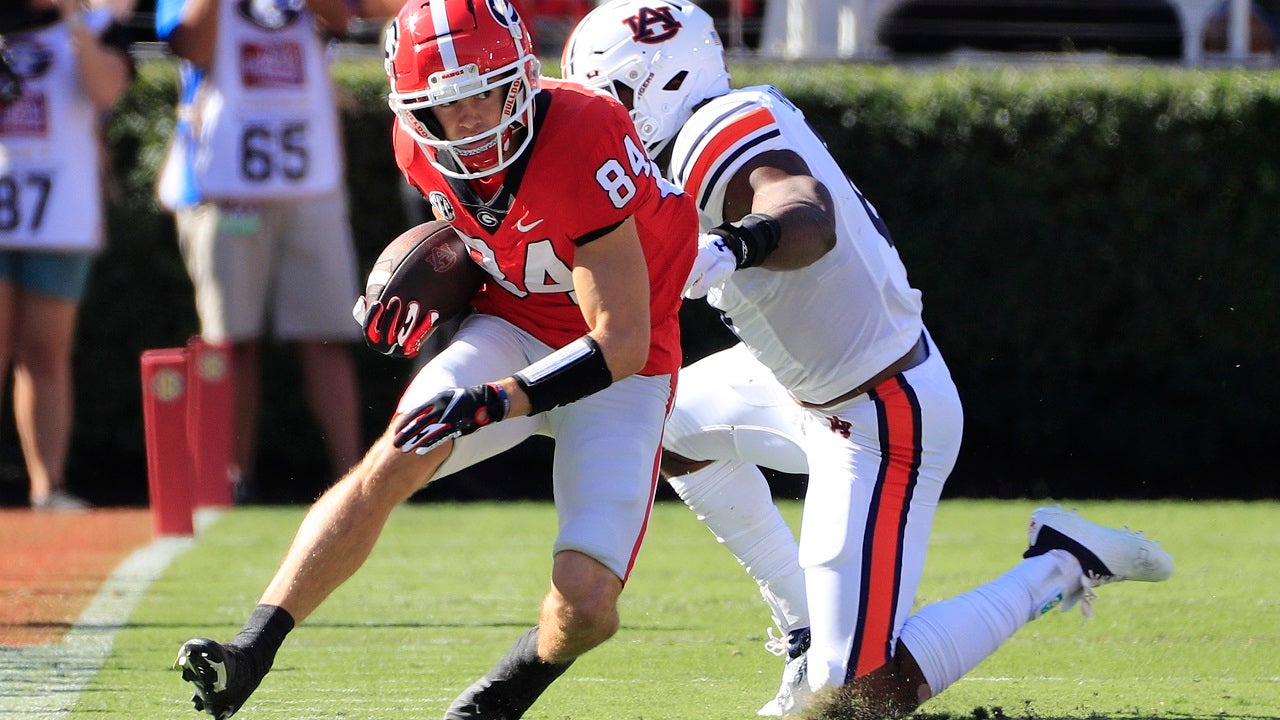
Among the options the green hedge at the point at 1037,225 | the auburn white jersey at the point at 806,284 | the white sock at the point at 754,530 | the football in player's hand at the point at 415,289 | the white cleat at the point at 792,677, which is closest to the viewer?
the football in player's hand at the point at 415,289

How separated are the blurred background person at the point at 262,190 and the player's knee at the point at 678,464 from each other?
11.1ft

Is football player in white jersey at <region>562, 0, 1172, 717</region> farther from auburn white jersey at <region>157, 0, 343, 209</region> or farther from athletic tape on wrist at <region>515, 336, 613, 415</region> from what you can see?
auburn white jersey at <region>157, 0, 343, 209</region>

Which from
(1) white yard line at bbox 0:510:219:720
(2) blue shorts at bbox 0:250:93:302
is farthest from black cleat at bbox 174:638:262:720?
(2) blue shorts at bbox 0:250:93:302

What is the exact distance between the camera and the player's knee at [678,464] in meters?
4.65

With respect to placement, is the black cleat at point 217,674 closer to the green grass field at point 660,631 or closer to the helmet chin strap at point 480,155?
the green grass field at point 660,631

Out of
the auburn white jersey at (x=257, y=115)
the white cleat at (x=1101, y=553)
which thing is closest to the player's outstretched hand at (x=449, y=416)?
the white cleat at (x=1101, y=553)

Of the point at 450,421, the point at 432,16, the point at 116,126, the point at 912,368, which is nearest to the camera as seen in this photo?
the point at 450,421

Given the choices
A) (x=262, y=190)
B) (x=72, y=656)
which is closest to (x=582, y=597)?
(x=72, y=656)

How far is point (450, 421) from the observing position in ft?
11.6

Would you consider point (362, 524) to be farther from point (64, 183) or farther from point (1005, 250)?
point (1005, 250)

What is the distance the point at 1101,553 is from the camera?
13.9 feet

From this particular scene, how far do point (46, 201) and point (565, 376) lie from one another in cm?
466

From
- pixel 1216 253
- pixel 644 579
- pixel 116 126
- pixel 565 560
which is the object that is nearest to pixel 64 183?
pixel 116 126

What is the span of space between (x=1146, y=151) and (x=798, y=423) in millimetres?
4603
